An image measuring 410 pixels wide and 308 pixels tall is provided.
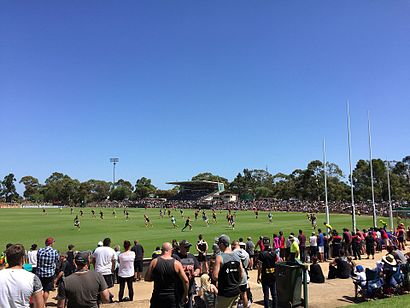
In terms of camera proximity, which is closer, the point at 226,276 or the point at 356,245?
the point at 226,276

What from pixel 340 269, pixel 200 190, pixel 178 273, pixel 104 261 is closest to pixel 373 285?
pixel 340 269

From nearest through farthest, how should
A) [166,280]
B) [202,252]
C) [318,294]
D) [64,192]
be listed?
1. [166,280]
2. [318,294]
3. [202,252]
4. [64,192]

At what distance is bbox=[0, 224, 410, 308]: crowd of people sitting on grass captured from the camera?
424 centimetres

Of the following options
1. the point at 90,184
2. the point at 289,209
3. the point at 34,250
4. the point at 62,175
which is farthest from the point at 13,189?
the point at 34,250

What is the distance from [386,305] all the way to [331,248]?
1016cm

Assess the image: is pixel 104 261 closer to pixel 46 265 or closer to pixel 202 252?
pixel 46 265

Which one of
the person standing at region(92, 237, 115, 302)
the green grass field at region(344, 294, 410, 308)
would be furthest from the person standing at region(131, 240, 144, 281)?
the green grass field at region(344, 294, 410, 308)

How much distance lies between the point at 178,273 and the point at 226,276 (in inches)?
44.3

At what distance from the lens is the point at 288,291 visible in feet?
27.7

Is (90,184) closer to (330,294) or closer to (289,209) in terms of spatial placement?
(289,209)

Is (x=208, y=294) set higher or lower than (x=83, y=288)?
lower

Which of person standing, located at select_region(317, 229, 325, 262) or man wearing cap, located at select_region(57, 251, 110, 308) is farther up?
man wearing cap, located at select_region(57, 251, 110, 308)

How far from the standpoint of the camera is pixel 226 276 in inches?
246

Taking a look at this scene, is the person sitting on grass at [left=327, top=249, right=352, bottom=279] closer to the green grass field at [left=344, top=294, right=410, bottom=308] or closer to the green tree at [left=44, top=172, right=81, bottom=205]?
the green grass field at [left=344, top=294, right=410, bottom=308]
